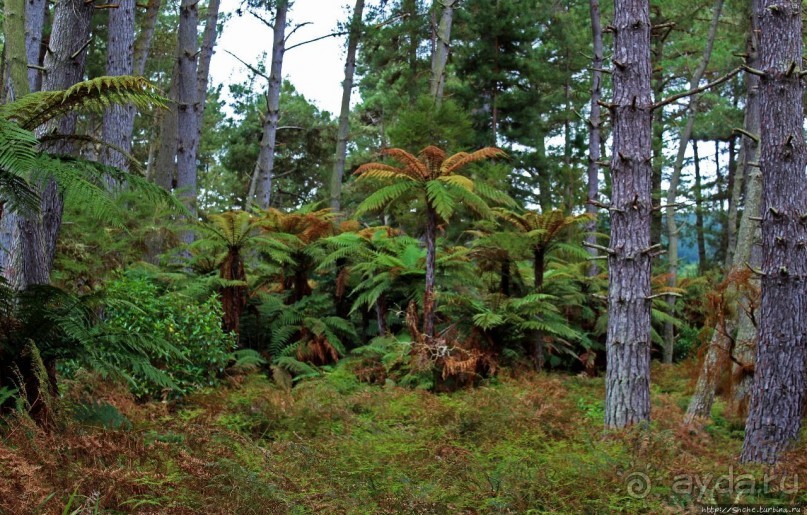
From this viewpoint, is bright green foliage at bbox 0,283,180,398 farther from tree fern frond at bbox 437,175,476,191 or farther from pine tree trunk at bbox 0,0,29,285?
tree fern frond at bbox 437,175,476,191

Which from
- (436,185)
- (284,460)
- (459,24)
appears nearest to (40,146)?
(284,460)

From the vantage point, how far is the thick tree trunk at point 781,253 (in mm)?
5160

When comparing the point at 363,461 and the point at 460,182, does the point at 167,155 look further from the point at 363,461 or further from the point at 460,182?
the point at 363,461

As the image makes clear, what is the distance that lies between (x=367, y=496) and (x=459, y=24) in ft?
59.5

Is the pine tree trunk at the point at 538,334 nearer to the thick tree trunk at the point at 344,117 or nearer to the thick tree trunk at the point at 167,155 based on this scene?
the thick tree trunk at the point at 167,155

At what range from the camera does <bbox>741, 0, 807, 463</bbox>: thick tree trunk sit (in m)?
5.16

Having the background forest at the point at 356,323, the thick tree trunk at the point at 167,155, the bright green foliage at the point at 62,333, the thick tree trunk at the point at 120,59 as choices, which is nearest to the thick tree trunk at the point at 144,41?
the background forest at the point at 356,323

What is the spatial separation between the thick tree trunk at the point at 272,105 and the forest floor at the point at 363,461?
9.66 metres

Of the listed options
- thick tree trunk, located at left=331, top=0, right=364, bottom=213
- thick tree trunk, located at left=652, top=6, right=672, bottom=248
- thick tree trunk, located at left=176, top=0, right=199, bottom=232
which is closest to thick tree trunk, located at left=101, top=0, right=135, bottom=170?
thick tree trunk, located at left=176, top=0, right=199, bottom=232

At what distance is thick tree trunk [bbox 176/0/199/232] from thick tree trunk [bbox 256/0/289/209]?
2414mm

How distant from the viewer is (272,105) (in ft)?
52.7

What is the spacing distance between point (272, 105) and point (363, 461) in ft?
41.5

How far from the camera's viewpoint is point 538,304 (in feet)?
29.2

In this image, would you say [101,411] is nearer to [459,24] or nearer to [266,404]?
[266,404]
